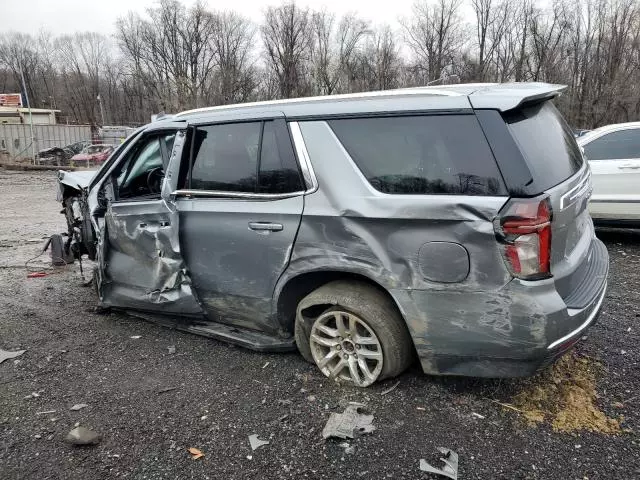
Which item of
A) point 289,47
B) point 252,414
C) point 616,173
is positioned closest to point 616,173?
point 616,173

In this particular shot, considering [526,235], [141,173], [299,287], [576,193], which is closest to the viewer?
[526,235]

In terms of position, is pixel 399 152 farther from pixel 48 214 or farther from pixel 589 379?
pixel 48 214

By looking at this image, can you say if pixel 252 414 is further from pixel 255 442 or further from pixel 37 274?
pixel 37 274

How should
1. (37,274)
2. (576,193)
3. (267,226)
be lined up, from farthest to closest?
(37,274) < (267,226) < (576,193)

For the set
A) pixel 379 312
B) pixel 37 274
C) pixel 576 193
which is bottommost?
pixel 37 274

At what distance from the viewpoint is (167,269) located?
3.80m

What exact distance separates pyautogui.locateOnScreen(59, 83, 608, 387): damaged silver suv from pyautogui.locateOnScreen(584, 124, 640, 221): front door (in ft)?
12.1

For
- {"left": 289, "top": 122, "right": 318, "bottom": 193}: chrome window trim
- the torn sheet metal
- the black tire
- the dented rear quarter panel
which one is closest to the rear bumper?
the dented rear quarter panel

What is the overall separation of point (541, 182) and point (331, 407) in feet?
5.79

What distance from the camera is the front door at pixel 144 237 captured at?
376cm

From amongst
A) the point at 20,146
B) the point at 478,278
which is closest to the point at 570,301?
the point at 478,278

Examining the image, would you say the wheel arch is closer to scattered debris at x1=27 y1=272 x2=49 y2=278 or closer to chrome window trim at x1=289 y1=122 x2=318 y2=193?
chrome window trim at x1=289 y1=122 x2=318 y2=193

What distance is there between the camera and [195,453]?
2617 millimetres

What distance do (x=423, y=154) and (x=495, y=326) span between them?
3.30 feet
